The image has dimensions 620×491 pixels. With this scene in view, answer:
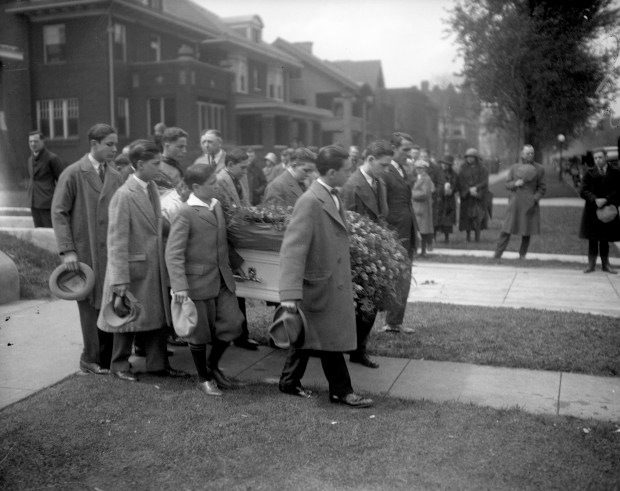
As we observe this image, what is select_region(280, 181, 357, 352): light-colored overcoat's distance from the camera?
5057 millimetres

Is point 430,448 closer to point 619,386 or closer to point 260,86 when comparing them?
point 619,386

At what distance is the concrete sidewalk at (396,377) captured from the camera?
5375 millimetres

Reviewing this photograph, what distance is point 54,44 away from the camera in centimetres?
2770

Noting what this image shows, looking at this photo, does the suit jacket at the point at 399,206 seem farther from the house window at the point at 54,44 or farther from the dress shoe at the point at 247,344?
the house window at the point at 54,44

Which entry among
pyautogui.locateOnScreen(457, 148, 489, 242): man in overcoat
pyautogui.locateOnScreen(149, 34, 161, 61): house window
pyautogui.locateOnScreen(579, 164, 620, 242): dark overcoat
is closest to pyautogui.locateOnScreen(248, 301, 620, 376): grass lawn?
pyautogui.locateOnScreen(579, 164, 620, 242): dark overcoat

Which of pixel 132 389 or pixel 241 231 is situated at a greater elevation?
pixel 241 231

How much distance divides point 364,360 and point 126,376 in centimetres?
209

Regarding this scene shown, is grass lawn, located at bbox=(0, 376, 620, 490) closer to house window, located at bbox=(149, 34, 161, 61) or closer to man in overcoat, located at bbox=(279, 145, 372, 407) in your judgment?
man in overcoat, located at bbox=(279, 145, 372, 407)

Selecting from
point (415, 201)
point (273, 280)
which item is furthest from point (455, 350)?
point (415, 201)

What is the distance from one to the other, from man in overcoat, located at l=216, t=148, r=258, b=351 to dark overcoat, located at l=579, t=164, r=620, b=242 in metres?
6.52

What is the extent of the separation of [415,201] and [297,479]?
1019cm

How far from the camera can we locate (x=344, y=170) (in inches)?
204

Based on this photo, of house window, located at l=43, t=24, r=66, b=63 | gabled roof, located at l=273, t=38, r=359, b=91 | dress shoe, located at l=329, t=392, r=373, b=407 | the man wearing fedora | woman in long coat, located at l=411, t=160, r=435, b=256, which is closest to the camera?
dress shoe, located at l=329, t=392, r=373, b=407

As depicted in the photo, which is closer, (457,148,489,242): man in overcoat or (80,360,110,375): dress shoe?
(80,360,110,375): dress shoe
